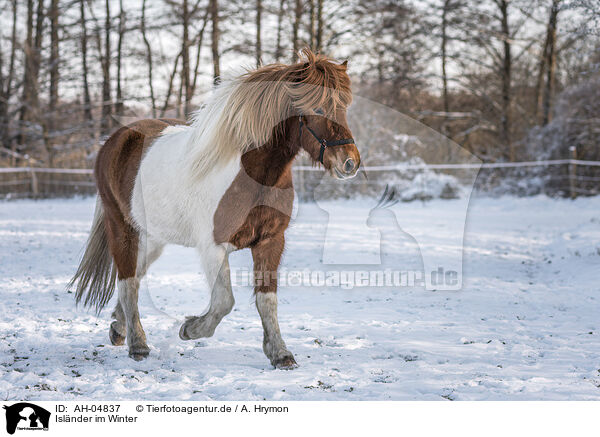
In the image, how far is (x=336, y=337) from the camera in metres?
3.85

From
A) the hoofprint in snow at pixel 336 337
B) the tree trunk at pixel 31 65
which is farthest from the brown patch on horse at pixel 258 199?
the tree trunk at pixel 31 65

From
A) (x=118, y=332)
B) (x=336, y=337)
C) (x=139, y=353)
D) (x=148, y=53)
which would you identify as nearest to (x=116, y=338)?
(x=118, y=332)

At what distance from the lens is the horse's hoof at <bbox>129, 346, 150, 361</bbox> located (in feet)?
10.9

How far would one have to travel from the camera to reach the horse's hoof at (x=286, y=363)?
10.2ft

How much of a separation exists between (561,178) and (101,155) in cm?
1326

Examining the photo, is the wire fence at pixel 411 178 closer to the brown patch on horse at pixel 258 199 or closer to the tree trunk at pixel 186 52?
the tree trunk at pixel 186 52

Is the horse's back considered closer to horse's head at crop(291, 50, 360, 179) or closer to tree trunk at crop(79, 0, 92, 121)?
horse's head at crop(291, 50, 360, 179)

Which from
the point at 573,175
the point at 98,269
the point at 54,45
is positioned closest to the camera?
the point at 98,269

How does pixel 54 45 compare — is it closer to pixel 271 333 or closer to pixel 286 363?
pixel 271 333

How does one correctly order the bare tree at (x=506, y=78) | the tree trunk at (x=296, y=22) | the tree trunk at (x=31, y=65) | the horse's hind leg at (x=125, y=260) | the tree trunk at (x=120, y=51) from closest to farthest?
the horse's hind leg at (x=125, y=260) < the tree trunk at (x=296, y=22) < the bare tree at (x=506, y=78) < the tree trunk at (x=31, y=65) < the tree trunk at (x=120, y=51)

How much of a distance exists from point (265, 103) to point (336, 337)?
1.77 meters

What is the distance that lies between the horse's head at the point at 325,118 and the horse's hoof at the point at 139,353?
1.60 metres

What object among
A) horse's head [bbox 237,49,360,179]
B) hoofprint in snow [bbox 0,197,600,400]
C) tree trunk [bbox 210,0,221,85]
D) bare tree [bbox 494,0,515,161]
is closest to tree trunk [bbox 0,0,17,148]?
tree trunk [bbox 210,0,221,85]

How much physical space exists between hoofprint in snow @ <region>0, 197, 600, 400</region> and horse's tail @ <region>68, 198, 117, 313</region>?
10.1 inches
